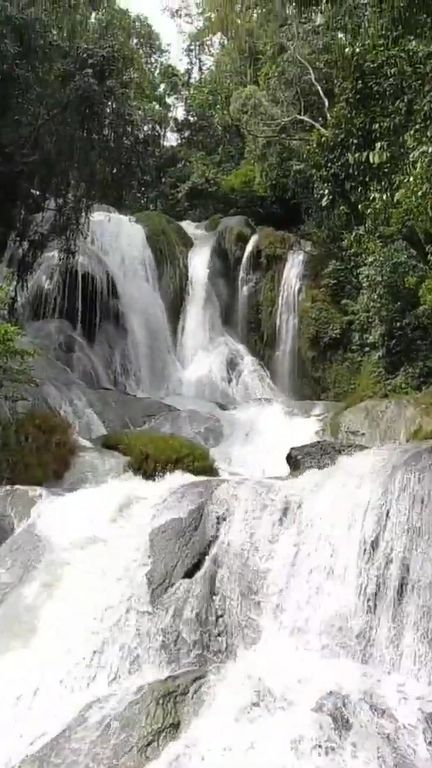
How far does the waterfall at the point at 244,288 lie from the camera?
→ 18250 millimetres

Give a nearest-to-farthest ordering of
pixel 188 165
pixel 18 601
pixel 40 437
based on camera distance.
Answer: pixel 18 601 → pixel 40 437 → pixel 188 165

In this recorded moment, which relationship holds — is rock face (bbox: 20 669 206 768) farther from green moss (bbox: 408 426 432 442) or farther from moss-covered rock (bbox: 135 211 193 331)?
moss-covered rock (bbox: 135 211 193 331)

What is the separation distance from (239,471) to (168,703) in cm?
596

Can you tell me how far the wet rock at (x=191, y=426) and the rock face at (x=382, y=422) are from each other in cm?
176

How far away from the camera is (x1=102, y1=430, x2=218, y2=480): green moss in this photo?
1045cm

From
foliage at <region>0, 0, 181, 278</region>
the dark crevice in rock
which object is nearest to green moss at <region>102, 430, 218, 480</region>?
the dark crevice in rock

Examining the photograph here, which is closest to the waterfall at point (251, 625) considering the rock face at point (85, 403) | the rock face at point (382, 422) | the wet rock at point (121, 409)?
the rock face at point (382, 422)

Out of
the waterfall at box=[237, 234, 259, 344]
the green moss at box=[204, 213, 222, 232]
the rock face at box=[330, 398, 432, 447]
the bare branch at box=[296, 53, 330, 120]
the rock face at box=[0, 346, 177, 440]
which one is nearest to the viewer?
the rock face at box=[330, 398, 432, 447]

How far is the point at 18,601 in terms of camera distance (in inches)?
301

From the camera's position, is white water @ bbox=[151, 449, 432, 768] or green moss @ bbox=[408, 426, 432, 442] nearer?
white water @ bbox=[151, 449, 432, 768]

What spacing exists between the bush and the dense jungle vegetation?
15.0ft

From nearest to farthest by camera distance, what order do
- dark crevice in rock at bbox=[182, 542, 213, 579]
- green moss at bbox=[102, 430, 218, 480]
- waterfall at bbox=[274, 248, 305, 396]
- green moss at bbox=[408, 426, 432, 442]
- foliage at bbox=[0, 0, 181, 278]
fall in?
1. dark crevice in rock at bbox=[182, 542, 213, 579]
2. green moss at bbox=[102, 430, 218, 480]
3. green moss at bbox=[408, 426, 432, 442]
4. foliage at bbox=[0, 0, 181, 278]
5. waterfall at bbox=[274, 248, 305, 396]

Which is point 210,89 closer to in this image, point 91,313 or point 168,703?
point 91,313

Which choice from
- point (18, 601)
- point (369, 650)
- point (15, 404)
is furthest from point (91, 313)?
point (369, 650)
